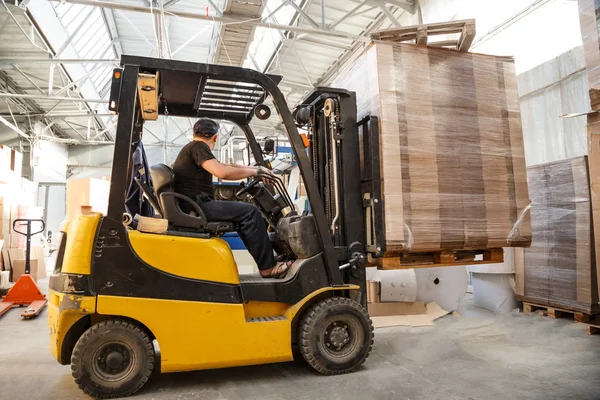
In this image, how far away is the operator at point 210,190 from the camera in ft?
10.8

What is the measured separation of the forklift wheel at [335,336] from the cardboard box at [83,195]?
9791 mm

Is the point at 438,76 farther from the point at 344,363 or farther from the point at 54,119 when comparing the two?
the point at 54,119

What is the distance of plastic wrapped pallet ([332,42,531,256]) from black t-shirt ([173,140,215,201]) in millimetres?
1410

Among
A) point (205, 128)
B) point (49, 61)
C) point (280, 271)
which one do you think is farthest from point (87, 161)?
point (280, 271)

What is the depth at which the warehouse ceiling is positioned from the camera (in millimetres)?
8117

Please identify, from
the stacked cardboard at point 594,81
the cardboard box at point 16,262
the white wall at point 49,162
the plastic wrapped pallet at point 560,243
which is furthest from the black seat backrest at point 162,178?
the white wall at point 49,162

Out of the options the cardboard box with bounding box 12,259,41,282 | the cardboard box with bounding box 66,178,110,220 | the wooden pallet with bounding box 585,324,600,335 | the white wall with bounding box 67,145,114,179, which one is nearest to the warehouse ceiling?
the cardboard box with bounding box 66,178,110,220

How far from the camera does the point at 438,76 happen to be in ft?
11.9

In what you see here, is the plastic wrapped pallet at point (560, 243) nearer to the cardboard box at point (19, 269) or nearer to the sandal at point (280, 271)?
the sandal at point (280, 271)

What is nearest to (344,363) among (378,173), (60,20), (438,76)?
(378,173)

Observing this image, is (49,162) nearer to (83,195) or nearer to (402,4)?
(83,195)

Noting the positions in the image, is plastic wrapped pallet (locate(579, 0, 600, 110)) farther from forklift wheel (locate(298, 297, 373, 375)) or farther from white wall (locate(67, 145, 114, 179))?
white wall (locate(67, 145, 114, 179))

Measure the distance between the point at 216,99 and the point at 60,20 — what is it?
9251 mm

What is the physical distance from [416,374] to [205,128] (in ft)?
8.18
